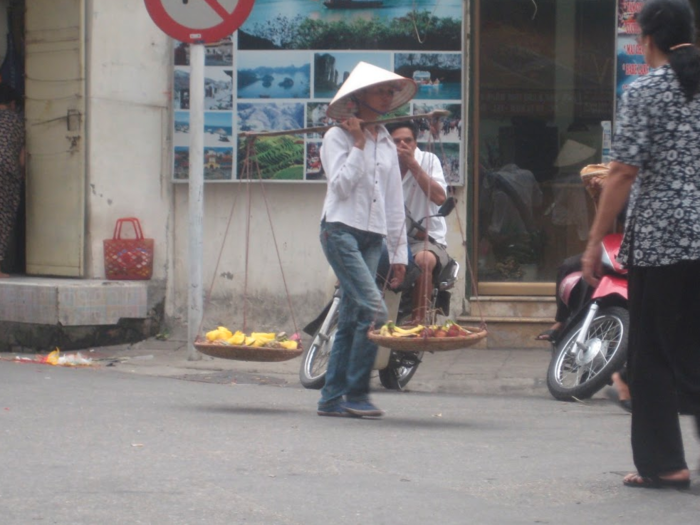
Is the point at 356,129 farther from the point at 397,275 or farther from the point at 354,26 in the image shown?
the point at 354,26

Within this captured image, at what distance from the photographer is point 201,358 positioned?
8.99 m

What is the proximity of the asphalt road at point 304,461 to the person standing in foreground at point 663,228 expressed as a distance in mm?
249

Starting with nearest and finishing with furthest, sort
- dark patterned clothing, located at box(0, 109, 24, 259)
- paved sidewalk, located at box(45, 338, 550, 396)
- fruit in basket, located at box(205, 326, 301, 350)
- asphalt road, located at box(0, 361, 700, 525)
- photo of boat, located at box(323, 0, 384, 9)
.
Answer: asphalt road, located at box(0, 361, 700, 525)
fruit in basket, located at box(205, 326, 301, 350)
paved sidewalk, located at box(45, 338, 550, 396)
photo of boat, located at box(323, 0, 384, 9)
dark patterned clothing, located at box(0, 109, 24, 259)

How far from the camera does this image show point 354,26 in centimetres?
962

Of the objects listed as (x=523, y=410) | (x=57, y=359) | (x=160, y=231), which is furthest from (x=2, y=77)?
(x=523, y=410)

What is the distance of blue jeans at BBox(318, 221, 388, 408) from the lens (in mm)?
6246

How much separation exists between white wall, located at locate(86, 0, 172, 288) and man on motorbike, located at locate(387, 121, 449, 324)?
279 cm

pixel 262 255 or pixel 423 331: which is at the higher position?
pixel 262 255

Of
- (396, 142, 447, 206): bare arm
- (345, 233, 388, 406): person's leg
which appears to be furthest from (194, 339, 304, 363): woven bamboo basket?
(396, 142, 447, 206): bare arm

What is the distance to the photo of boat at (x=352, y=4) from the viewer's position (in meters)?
9.60

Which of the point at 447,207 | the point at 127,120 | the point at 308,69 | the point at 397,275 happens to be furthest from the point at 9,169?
the point at 397,275

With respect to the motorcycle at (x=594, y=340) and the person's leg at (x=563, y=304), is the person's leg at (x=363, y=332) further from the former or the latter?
the person's leg at (x=563, y=304)

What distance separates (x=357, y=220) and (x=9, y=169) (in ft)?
16.2

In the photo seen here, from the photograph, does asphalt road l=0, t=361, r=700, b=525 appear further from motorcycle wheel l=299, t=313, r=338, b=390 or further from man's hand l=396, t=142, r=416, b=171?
man's hand l=396, t=142, r=416, b=171
